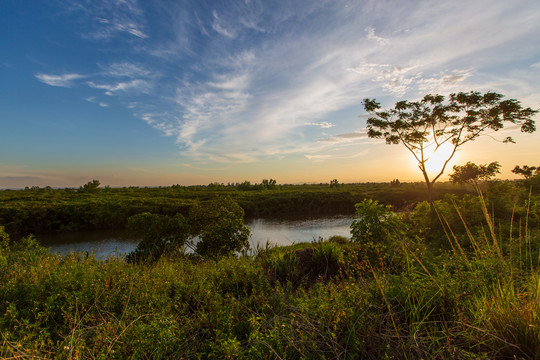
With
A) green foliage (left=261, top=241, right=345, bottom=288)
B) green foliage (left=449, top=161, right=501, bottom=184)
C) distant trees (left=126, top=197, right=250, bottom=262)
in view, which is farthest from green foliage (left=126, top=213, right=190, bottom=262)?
green foliage (left=449, top=161, right=501, bottom=184)

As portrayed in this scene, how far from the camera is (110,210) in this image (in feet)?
69.7

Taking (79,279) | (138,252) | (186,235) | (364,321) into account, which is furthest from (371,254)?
(138,252)

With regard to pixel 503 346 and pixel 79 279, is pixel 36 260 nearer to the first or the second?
pixel 79 279

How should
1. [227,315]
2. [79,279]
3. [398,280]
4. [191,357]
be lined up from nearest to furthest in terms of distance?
[191,357], [227,315], [398,280], [79,279]

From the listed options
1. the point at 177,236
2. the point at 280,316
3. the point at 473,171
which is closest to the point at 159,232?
the point at 177,236

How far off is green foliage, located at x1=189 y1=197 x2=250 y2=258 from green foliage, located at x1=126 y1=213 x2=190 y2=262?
817mm

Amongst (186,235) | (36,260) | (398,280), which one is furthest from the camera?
(186,235)

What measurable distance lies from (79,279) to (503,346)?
5.35 m

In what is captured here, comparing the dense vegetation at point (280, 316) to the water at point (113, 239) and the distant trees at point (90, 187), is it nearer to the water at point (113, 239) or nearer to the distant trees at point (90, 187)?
the water at point (113, 239)

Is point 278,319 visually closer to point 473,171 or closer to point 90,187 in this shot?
point 473,171

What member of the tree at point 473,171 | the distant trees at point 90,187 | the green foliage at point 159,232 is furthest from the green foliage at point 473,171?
the distant trees at point 90,187

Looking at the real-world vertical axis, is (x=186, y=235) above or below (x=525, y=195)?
below

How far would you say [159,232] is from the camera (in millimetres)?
9008

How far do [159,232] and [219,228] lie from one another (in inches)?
84.1
